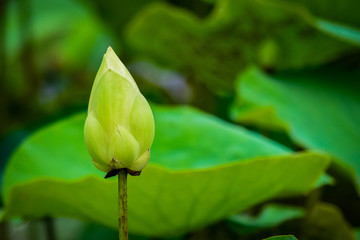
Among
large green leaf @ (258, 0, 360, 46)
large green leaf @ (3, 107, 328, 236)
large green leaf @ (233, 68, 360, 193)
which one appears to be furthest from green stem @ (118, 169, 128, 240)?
large green leaf @ (258, 0, 360, 46)

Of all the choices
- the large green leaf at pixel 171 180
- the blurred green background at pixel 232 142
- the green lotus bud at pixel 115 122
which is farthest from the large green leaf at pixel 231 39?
the green lotus bud at pixel 115 122

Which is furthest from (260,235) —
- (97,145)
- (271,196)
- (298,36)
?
(97,145)

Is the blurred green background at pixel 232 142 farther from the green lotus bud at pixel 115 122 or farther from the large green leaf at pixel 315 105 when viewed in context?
the green lotus bud at pixel 115 122

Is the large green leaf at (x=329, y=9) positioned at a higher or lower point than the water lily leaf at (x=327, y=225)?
higher

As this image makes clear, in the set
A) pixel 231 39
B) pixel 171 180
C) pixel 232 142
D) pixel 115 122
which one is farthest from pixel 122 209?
pixel 231 39

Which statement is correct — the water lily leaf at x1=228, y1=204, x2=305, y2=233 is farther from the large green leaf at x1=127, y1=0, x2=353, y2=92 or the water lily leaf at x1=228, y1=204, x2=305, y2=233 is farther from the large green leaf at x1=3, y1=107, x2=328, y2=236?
the large green leaf at x1=127, y1=0, x2=353, y2=92

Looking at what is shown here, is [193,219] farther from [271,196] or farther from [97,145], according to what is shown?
[97,145]

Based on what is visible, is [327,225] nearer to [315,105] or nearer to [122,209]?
[315,105]
